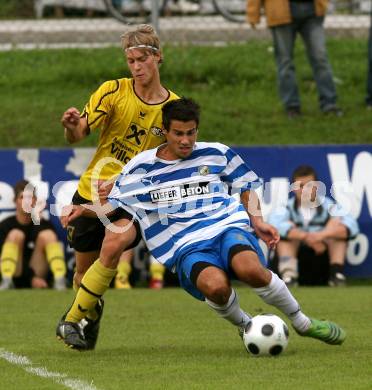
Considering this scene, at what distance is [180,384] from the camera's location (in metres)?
6.56

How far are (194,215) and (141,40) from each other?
1.22 metres

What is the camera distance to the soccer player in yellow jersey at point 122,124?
820 cm

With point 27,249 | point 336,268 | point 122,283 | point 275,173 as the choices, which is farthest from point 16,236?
point 336,268

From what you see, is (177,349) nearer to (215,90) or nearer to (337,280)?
(337,280)

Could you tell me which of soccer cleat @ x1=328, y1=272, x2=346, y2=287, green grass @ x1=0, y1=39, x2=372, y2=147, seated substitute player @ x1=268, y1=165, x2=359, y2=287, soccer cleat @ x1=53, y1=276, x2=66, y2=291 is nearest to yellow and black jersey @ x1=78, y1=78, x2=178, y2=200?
soccer cleat @ x1=53, y1=276, x2=66, y2=291

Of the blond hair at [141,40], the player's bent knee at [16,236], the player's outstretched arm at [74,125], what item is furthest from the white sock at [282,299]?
the player's bent knee at [16,236]

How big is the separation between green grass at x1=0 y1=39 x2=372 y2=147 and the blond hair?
24.6ft

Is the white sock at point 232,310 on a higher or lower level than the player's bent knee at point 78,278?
higher

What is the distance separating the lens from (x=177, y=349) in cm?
834

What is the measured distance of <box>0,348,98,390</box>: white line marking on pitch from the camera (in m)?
6.49

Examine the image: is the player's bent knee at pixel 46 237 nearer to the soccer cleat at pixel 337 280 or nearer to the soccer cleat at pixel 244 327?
the soccer cleat at pixel 337 280

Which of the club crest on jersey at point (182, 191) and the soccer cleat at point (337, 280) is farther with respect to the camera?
the soccer cleat at point (337, 280)

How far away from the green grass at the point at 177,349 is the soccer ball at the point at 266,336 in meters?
0.08

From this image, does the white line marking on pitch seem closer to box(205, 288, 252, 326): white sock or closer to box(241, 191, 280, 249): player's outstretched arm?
box(205, 288, 252, 326): white sock
